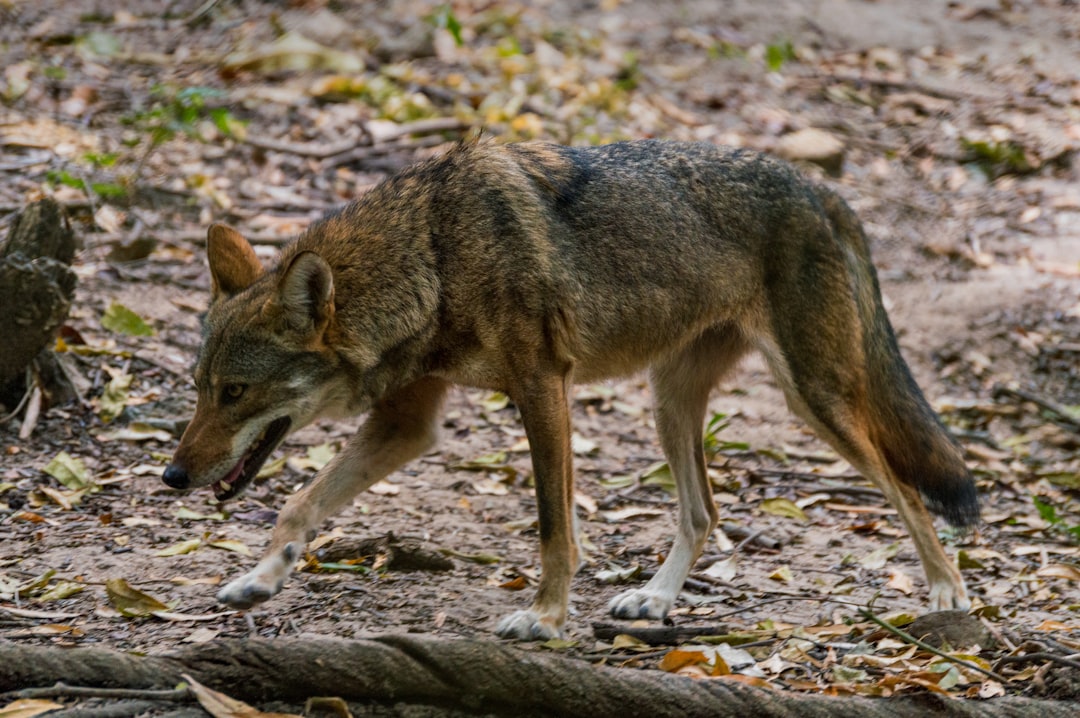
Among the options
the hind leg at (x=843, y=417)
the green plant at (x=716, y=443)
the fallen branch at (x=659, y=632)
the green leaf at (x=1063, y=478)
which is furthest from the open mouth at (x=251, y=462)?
the green leaf at (x=1063, y=478)

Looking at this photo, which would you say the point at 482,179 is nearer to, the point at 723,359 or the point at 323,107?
the point at 723,359

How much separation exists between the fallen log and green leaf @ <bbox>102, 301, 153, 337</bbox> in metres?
4.00

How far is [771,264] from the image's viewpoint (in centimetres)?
589

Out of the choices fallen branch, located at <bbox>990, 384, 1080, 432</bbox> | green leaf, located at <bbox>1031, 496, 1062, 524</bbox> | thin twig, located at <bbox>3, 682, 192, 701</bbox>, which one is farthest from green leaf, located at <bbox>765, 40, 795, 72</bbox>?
thin twig, located at <bbox>3, 682, 192, 701</bbox>

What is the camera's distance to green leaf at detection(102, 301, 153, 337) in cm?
760

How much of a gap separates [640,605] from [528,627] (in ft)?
2.34

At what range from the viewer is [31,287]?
6.21 metres

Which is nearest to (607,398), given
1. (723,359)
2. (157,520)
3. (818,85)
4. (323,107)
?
(723,359)

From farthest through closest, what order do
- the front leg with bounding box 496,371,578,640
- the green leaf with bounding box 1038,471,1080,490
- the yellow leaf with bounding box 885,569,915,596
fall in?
the green leaf with bounding box 1038,471,1080,490, the yellow leaf with bounding box 885,569,915,596, the front leg with bounding box 496,371,578,640

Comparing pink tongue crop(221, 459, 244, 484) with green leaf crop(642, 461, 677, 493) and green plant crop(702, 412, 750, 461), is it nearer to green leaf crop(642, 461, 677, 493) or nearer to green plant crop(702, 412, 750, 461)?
green leaf crop(642, 461, 677, 493)

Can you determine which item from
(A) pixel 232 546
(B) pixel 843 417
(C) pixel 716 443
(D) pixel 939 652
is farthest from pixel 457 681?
(C) pixel 716 443

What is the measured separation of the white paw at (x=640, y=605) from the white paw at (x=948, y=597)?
50.3 inches

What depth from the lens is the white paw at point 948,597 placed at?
5645 millimetres

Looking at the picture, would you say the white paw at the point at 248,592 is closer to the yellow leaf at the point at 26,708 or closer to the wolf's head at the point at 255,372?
the wolf's head at the point at 255,372
